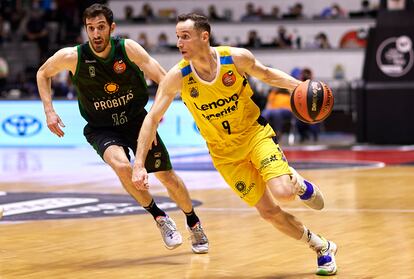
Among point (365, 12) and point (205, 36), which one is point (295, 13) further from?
point (205, 36)

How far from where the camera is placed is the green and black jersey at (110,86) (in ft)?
26.2

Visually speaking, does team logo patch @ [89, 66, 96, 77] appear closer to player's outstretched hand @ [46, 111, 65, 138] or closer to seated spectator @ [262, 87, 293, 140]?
player's outstretched hand @ [46, 111, 65, 138]

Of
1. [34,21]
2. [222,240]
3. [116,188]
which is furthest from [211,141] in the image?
[34,21]

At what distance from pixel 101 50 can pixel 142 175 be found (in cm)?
157

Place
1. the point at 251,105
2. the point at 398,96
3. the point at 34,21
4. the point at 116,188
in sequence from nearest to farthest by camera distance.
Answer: the point at 251,105
the point at 116,188
the point at 398,96
the point at 34,21

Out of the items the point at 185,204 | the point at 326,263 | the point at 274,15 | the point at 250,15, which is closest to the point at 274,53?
the point at 274,15

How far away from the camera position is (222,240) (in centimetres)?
857

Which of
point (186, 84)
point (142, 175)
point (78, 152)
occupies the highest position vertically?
point (186, 84)

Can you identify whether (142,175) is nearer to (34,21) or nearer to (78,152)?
(78,152)

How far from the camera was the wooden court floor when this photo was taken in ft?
23.3

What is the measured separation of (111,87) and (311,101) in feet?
6.20

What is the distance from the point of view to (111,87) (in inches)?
315

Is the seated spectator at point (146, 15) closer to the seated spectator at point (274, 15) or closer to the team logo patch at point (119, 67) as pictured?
the seated spectator at point (274, 15)

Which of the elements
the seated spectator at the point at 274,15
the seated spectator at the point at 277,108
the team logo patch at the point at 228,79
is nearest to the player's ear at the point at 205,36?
the team logo patch at the point at 228,79
